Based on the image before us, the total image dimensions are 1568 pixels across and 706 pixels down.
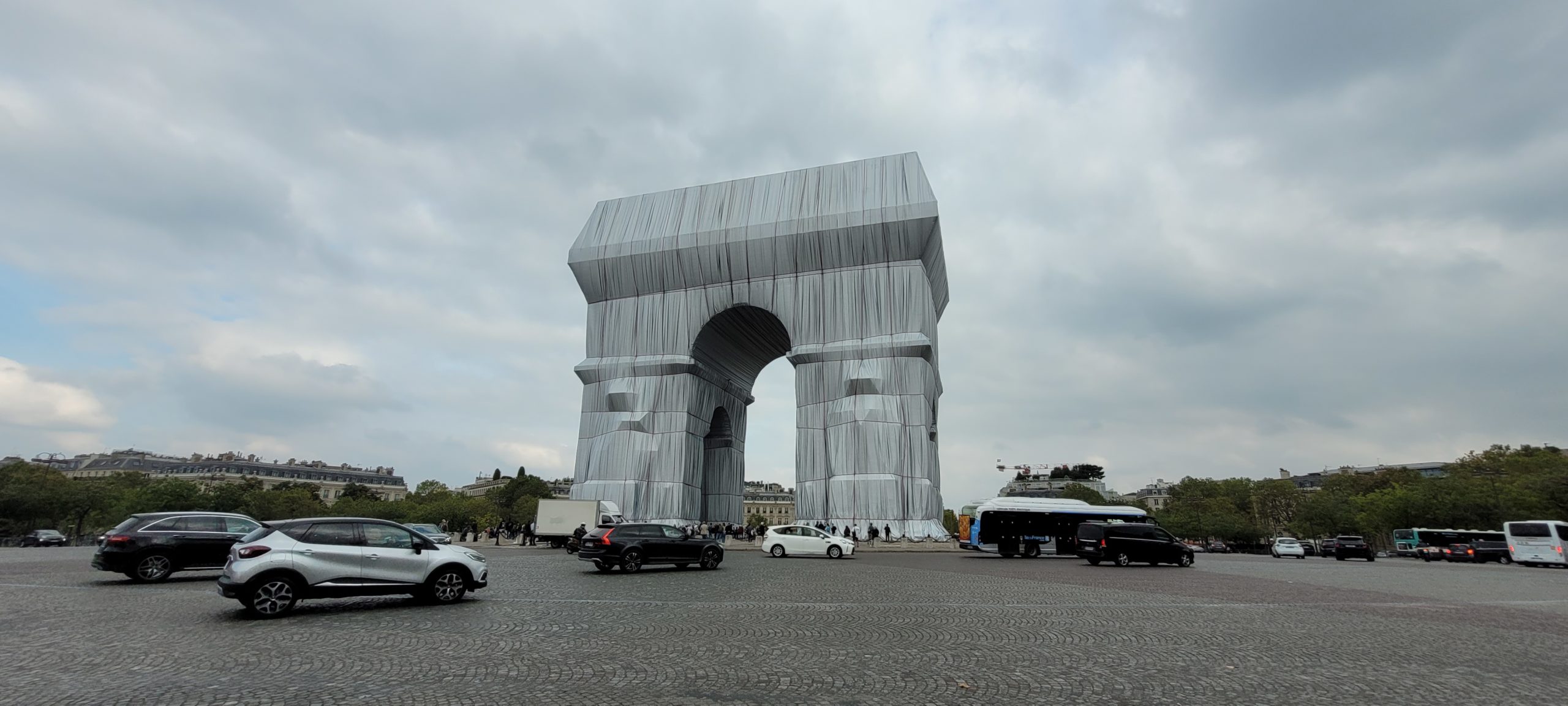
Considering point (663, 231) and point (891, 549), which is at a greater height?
point (663, 231)

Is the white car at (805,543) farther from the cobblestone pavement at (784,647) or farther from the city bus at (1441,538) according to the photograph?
the city bus at (1441,538)

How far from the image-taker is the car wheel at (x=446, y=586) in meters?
10.4

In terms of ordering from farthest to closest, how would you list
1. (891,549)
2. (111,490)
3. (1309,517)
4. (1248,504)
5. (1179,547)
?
(1248,504)
(111,490)
(1309,517)
(891,549)
(1179,547)

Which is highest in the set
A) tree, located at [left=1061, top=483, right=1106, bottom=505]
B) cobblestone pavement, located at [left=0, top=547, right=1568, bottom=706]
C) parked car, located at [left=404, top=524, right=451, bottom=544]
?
tree, located at [left=1061, top=483, right=1106, bottom=505]

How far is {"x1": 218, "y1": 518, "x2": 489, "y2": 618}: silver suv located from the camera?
8.91m

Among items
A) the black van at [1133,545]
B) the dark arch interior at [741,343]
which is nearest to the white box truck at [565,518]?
the dark arch interior at [741,343]

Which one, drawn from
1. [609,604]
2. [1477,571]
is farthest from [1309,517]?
[609,604]

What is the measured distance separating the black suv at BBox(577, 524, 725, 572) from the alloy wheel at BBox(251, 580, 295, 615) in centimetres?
814

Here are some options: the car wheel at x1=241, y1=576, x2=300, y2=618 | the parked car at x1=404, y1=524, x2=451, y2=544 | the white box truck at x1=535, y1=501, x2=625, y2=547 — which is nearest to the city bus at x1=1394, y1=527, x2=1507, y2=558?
the white box truck at x1=535, y1=501, x2=625, y2=547

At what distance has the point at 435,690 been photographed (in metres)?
5.18

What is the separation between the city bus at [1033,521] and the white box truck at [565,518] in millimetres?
15941

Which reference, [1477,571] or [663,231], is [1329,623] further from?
[663,231]

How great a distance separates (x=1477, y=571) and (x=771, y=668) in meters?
30.5

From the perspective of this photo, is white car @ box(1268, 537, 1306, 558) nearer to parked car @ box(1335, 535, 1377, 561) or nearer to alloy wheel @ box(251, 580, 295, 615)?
parked car @ box(1335, 535, 1377, 561)
